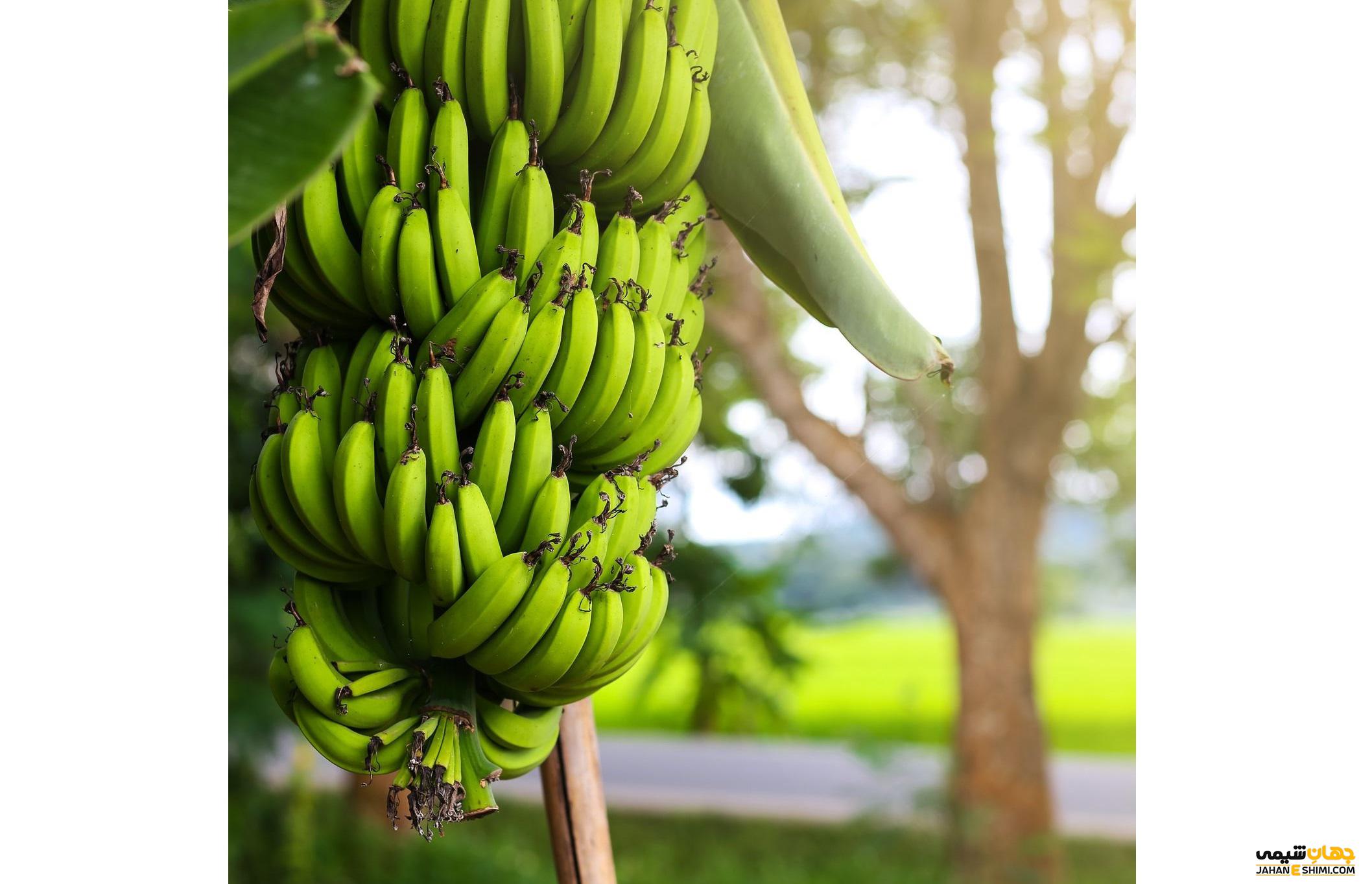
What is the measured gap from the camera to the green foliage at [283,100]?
14.8 inches

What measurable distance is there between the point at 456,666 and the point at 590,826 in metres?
0.18

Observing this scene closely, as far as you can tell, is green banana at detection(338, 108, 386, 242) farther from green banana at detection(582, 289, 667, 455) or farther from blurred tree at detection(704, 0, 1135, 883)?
blurred tree at detection(704, 0, 1135, 883)

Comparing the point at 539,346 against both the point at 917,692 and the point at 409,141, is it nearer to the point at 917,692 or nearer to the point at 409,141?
the point at 409,141

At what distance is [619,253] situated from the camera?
1.92 feet

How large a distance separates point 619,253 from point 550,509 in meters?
0.16

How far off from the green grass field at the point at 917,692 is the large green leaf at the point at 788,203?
3.57 metres

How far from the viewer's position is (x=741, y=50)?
0.65 m

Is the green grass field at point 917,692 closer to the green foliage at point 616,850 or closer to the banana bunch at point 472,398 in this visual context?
the green foliage at point 616,850
